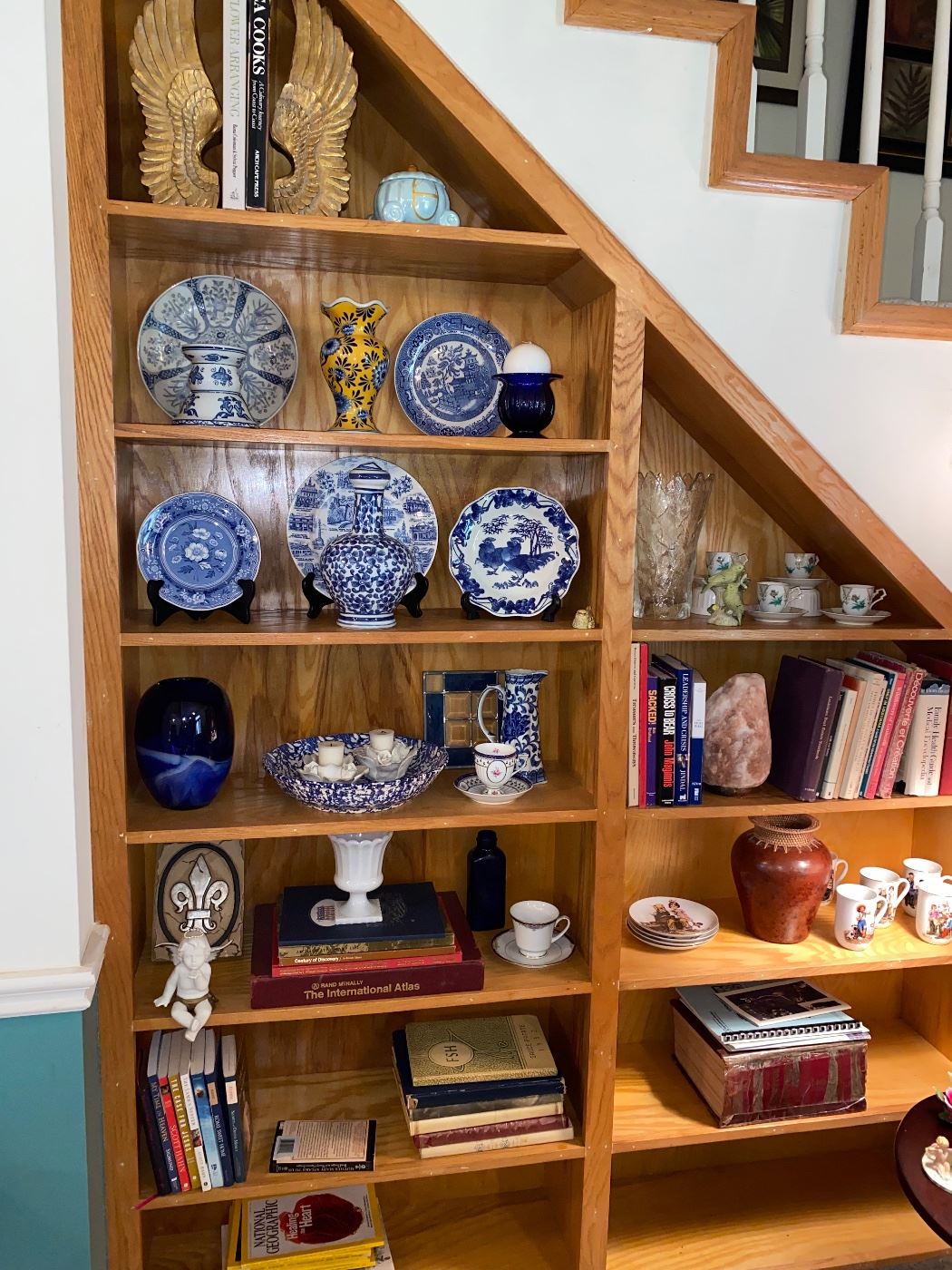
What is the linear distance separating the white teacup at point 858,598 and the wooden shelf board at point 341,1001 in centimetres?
82

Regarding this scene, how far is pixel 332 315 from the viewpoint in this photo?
5.12 feet

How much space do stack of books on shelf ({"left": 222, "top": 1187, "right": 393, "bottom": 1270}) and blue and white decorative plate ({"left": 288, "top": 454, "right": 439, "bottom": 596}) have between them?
3.82 feet

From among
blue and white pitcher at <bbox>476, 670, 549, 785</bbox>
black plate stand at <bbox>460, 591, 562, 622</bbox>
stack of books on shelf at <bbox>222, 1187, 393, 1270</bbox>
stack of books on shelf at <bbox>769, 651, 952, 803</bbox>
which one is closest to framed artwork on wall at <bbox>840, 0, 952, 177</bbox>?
stack of books on shelf at <bbox>769, 651, 952, 803</bbox>

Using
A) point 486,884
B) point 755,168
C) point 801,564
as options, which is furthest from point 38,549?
point 801,564

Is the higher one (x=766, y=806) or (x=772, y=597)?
(x=772, y=597)

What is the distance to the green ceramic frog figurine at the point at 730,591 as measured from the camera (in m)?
Result: 1.70

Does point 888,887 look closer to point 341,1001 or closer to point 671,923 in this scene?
point 671,923

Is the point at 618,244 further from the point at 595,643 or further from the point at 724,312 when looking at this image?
the point at 595,643

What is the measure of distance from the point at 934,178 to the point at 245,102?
116 centimetres

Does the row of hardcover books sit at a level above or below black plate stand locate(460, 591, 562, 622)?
above

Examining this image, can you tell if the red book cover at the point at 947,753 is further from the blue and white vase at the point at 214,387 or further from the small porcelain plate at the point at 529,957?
the blue and white vase at the point at 214,387

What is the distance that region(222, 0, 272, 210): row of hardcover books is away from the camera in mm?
1382

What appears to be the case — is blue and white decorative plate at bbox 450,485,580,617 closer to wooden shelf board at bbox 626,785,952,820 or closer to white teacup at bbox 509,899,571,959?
Result: wooden shelf board at bbox 626,785,952,820

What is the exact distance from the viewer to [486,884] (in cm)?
185
